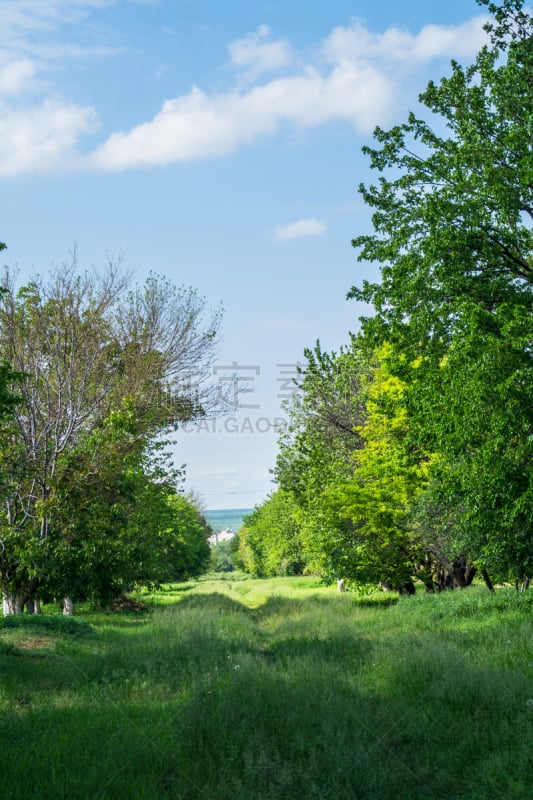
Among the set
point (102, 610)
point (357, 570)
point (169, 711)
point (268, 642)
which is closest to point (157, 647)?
point (268, 642)

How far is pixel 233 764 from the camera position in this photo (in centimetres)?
737

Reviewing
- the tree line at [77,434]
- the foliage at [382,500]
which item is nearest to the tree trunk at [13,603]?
the tree line at [77,434]

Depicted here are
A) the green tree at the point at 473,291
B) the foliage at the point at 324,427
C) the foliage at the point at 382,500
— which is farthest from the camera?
the foliage at the point at 324,427

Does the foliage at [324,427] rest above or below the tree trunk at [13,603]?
above

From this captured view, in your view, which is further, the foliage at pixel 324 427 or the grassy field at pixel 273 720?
the foliage at pixel 324 427

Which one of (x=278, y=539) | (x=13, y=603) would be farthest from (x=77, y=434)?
(x=278, y=539)

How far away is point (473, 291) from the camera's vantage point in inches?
695

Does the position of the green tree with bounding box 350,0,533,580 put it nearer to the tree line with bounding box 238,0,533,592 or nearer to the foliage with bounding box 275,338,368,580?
the tree line with bounding box 238,0,533,592

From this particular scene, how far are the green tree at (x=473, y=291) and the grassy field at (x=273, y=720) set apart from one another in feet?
12.6

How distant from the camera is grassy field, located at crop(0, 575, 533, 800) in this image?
6852 millimetres

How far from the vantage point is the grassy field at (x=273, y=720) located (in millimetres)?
6852

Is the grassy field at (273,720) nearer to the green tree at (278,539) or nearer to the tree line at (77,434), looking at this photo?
the tree line at (77,434)

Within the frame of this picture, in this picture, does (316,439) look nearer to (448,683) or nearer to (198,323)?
(198,323)

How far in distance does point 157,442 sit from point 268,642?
13355mm
